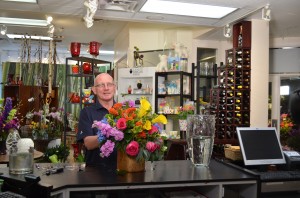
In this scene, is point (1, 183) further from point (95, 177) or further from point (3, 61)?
point (3, 61)

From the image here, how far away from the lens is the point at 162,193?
6.96 feet

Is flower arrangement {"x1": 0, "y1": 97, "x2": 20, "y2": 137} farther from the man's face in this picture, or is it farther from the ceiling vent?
the ceiling vent

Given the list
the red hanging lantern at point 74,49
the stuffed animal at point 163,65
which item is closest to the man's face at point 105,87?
the red hanging lantern at point 74,49

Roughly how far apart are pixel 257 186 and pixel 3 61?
1245 cm

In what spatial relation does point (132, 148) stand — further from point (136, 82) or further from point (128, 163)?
point (136, 82)

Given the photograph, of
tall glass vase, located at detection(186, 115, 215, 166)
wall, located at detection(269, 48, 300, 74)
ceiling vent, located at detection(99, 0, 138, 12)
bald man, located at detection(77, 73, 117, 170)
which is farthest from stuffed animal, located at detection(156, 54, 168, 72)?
tall glass vase, located at detection(186, 115, 215, 166)

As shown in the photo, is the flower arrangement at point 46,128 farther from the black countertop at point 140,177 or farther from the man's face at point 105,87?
the black countertop at point 140,177

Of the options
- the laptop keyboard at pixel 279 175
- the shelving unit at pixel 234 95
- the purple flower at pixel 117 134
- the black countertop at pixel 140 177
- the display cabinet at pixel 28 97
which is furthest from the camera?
the display cabinet at pixel 28 97

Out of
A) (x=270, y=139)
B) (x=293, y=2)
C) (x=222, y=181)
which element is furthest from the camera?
(x=293, y=2)

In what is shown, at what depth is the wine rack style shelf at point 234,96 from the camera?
5.78 meters

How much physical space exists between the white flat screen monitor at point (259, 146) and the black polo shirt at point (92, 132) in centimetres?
98

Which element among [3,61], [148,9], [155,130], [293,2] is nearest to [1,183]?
[155,130]

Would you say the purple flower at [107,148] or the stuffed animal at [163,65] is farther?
the stuffed animal at [163,65]

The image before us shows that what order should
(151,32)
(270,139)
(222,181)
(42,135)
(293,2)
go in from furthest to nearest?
1. (151,32)
2. (42,135)
3. (293,2)
4. (270,139)
5. (222,181)
